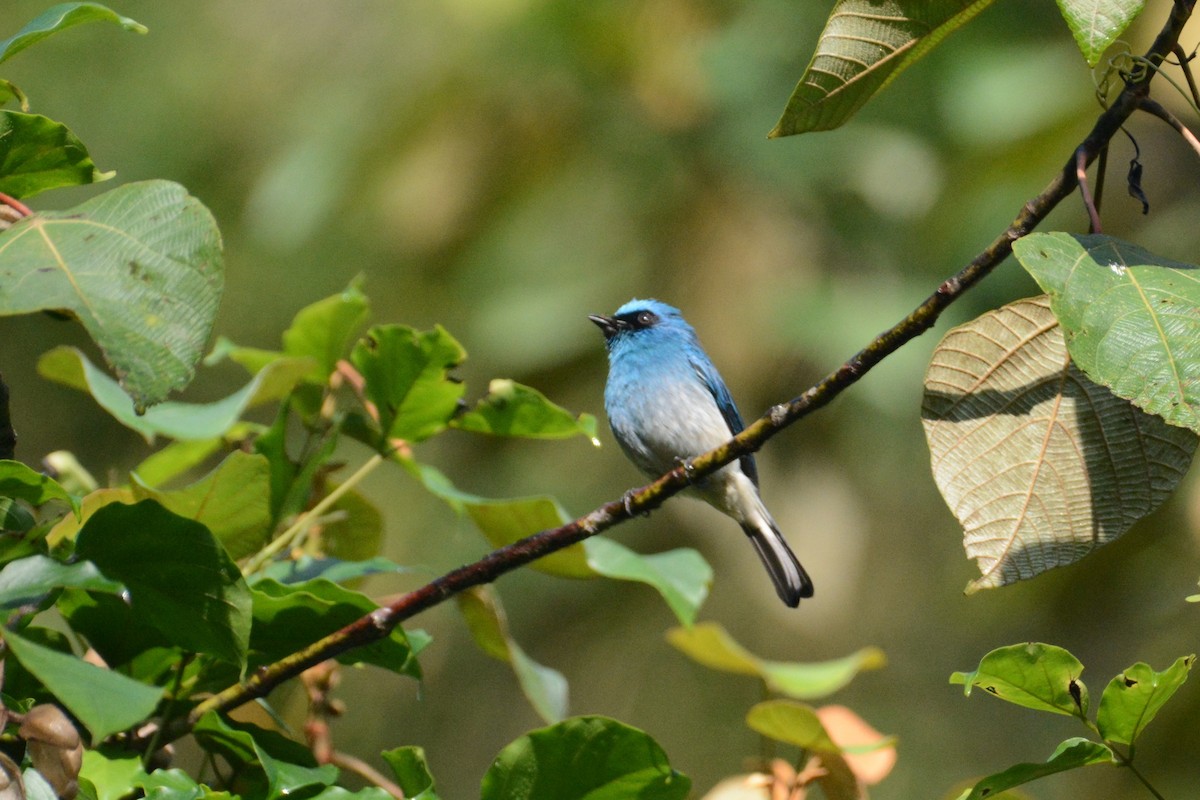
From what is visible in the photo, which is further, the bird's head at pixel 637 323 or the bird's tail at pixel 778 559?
the bird's head at pixel 637 323

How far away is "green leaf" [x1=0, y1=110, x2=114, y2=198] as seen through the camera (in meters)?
1.43

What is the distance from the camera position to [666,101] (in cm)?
619

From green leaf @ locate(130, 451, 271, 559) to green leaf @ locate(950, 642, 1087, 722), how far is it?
3.30 ft

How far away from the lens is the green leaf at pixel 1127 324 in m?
1.24

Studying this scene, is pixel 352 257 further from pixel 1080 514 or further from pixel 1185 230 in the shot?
pixel 1080 514

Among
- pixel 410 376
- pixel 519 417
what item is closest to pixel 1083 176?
pixel 519 417

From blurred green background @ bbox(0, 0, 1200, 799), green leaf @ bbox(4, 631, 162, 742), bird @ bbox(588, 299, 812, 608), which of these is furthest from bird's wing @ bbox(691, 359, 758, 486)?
green leaf @ bbox(4, 631, 162, 742)

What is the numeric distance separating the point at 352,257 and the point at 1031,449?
5708mm

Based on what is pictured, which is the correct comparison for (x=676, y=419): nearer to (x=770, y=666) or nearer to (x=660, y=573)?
(x=770, y=666)

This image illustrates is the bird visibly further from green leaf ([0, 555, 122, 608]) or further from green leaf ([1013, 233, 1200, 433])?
green leaf ([0, 555, 122, 608])

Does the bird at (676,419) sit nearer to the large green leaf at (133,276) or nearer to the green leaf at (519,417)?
the green leaf at (519,417)

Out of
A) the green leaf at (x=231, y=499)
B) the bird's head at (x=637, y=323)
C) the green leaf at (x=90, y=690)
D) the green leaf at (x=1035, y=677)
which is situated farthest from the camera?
the bird's head at (x=637, y=323)

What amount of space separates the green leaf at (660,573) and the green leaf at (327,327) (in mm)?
592

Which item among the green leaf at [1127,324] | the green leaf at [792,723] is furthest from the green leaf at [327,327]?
the green leaf at [1127,324]
